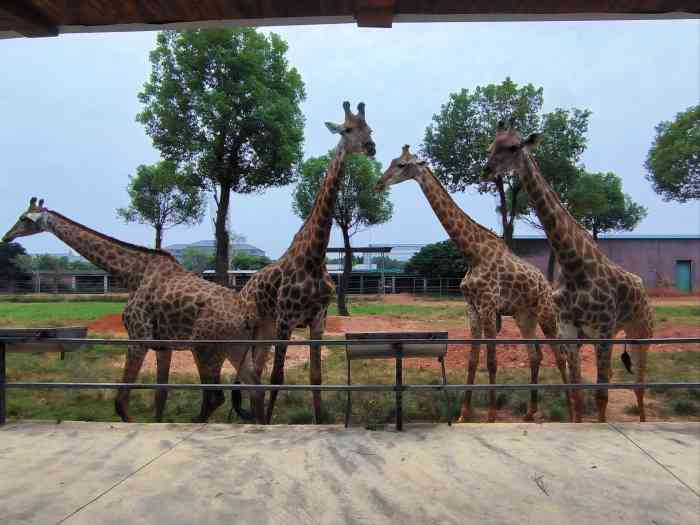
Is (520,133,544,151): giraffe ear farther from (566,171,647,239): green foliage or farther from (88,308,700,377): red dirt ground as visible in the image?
(566,171,647,239): green foliage

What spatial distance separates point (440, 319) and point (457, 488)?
15.3 metres

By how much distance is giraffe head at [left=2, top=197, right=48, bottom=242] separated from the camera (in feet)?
19.0

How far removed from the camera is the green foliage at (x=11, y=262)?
37.3 meters

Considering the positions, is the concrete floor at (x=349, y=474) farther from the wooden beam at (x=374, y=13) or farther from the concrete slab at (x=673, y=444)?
the wooden beam at (x=374, y=13)

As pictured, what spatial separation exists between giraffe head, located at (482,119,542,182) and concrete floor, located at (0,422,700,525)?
2534mm

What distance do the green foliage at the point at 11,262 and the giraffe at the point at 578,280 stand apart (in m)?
39.6

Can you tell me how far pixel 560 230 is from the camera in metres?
5.05

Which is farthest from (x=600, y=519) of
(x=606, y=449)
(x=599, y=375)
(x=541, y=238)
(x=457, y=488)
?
(x=541, y=238)

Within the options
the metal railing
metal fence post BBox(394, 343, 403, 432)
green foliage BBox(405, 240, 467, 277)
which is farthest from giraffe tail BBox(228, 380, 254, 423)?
green foliage BBox(405, 240, 467, 277)

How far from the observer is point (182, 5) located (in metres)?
2.86

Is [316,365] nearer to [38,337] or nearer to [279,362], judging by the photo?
[279,362]

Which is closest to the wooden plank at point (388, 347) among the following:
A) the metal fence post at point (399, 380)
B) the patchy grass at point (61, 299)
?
the metal fence post at point (399, 380)

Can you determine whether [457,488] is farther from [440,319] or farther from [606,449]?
[440,319]

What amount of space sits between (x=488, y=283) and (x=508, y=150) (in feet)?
4.76
